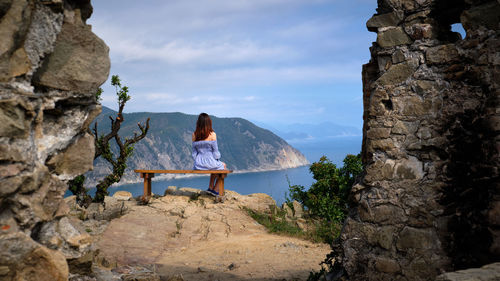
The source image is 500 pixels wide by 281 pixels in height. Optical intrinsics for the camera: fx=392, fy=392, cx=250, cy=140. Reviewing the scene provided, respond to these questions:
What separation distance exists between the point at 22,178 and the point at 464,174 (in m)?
3.76

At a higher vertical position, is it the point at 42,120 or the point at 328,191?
the point at 42,120

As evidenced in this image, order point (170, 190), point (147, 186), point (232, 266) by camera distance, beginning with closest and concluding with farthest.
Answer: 1. point (232, 266)
2. point (147, 186)
3. point (170, 190)

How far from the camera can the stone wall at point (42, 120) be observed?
2566 millimetres

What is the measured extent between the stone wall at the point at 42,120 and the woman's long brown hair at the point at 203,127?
6.76 meters

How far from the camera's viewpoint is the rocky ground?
5.93m

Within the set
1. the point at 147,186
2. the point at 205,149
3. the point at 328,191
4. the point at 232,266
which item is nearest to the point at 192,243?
the point at 232,266

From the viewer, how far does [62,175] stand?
3.20 meters

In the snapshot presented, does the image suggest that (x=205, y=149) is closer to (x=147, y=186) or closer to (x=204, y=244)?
(x=147, y=186)

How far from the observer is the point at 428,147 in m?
3.96

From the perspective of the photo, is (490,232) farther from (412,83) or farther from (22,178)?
(22,178)

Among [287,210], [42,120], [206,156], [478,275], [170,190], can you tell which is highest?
[42,120]

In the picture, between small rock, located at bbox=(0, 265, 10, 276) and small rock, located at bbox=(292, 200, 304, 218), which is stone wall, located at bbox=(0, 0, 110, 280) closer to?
small rock, located at bbox=(0, 265, 10, 276)

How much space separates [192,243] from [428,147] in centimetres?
533

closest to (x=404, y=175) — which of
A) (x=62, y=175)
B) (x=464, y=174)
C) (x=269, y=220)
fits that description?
(x=464, y=174)
